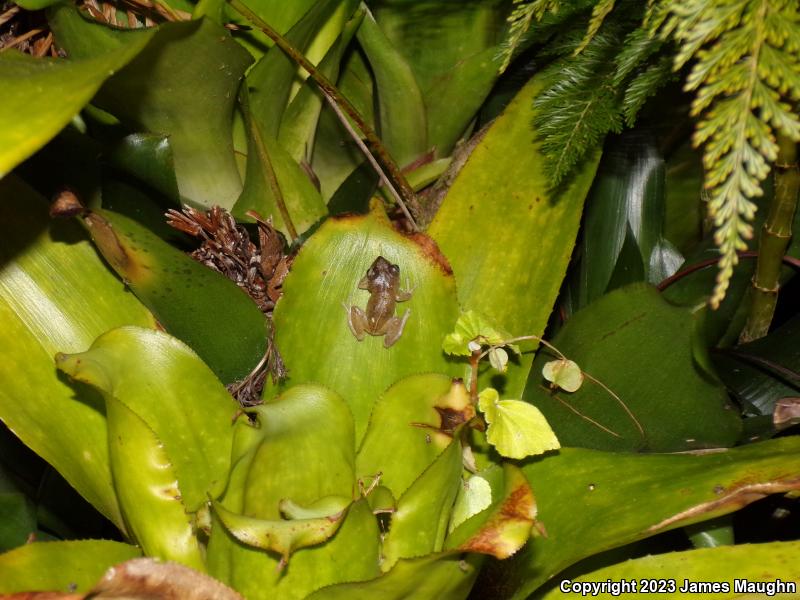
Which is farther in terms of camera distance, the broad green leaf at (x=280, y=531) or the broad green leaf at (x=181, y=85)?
the broad green leaf at (x=181, y=85)

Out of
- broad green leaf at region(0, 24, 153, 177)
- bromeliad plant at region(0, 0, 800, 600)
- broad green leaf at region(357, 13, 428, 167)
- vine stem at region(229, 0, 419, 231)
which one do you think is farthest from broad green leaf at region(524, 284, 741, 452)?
broad green leaf at region(0, 24, 153, 177)

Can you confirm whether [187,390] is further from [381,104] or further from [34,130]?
[381,104]

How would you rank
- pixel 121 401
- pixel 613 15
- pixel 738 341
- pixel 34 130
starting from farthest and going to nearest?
pixel 738 341
pixel 613 15
pixel 121 401
pixel 34 130

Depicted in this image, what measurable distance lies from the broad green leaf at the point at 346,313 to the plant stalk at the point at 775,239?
11.4 inches

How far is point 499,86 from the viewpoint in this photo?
36.4 inches

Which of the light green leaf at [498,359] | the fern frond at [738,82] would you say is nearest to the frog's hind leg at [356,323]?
the light green leaf at [498,359]

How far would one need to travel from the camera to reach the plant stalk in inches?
25.7

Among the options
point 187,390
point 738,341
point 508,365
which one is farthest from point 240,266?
point 738,341

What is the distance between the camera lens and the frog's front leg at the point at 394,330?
683 mm

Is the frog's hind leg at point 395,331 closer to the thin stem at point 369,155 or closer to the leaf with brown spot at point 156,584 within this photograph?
the thin stem at point 369,155

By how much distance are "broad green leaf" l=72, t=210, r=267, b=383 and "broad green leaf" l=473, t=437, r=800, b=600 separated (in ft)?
0.91

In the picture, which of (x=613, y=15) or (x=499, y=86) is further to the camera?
(x=499, y=86)

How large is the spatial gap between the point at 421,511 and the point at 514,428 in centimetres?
11

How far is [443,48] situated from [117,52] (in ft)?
1.60
